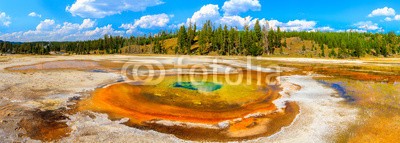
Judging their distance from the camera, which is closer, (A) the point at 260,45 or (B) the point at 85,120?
(B) the point at 85,120

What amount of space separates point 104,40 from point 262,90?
6365 inches

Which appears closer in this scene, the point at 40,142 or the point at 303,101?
the point at 40,142

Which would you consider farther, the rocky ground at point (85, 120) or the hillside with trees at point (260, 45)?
the hillside with trees at point (260, 45)

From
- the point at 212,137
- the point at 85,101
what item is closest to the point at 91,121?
the point at 85,101

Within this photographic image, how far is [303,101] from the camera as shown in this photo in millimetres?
17750

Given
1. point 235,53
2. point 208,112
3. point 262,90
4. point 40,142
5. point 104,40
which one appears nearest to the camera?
point 40,142

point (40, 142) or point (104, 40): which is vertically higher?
point (104, 40)

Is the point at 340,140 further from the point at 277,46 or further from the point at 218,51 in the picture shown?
the point at 277,46

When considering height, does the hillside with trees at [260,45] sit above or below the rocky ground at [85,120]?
above

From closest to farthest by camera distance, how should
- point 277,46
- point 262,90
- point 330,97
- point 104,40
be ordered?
point 330,97 < point 262,90 < point 277,46 < point 104,40

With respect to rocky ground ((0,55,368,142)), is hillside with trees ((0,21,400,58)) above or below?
above

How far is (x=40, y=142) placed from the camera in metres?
10.0

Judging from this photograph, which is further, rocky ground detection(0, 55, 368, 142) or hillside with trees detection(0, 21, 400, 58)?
hillside with trees detection(0, 21, 400, 58)

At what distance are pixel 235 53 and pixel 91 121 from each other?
304ft
